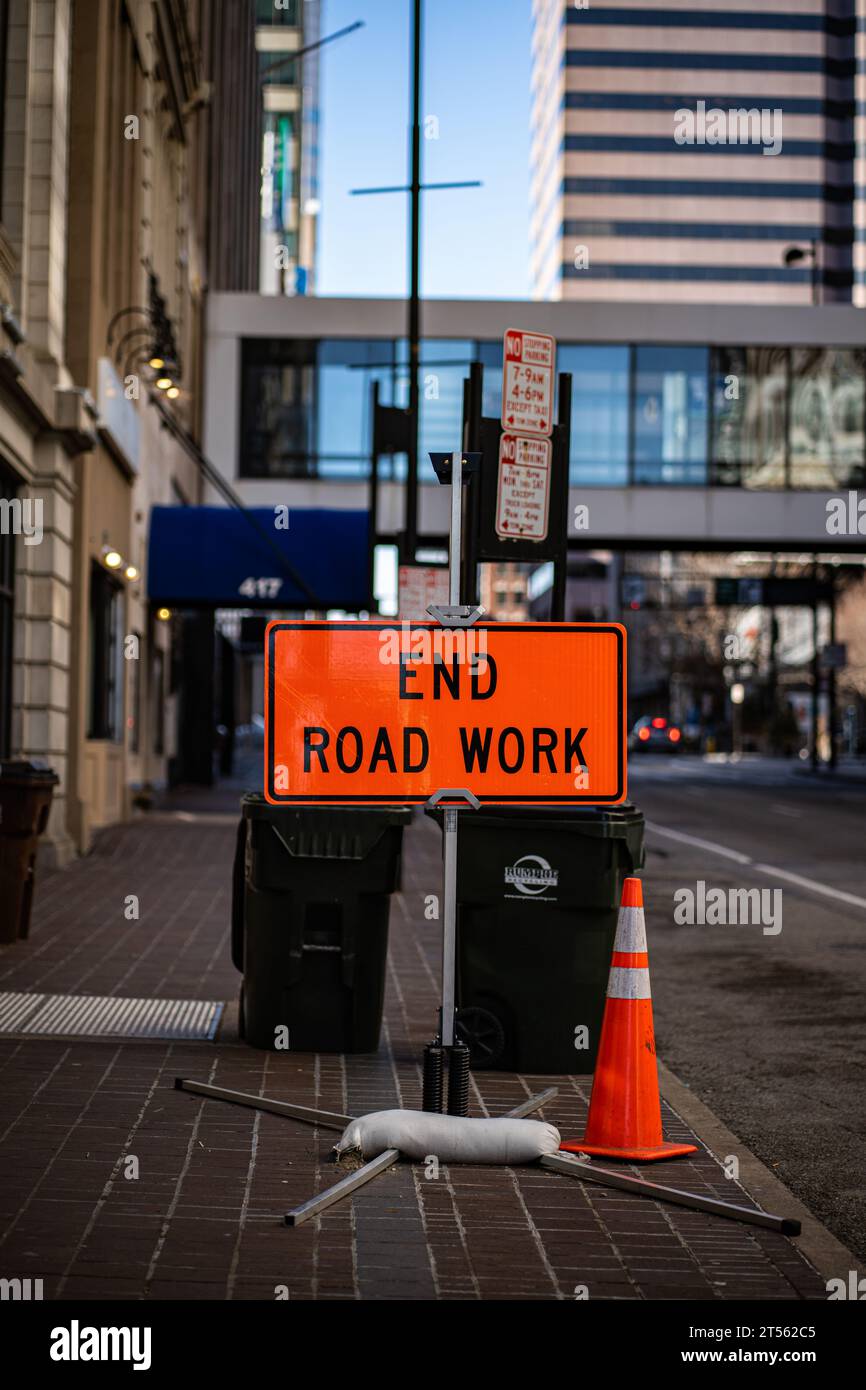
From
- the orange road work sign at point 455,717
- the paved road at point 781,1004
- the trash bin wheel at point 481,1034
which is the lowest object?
the paved road at point 781,1004

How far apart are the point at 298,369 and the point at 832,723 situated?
24349 millimetres

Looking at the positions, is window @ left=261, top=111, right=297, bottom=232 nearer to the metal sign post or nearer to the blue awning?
the blue awning

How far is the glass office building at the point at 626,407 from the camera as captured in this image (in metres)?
34.7

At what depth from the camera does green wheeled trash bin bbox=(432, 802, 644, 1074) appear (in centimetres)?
696

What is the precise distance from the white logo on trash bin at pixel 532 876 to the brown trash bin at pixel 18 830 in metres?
4.24

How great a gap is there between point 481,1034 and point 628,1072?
1.31 meters

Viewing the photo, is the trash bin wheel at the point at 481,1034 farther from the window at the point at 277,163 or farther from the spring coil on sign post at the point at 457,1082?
the window at the point at 277,163

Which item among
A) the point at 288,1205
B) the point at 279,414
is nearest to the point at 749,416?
the point at 279,414

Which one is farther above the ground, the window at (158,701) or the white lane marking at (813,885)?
the window at (158,701)

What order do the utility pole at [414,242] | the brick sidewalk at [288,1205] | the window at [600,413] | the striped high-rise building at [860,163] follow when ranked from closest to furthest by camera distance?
the brick sidewalk at [288,1205], the utility pole at [414,242], the window at [600,413], the striped high-rise building at [860,163]

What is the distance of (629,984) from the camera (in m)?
5.93

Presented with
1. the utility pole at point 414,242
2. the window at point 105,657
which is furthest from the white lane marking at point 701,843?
the window at point 105,657
